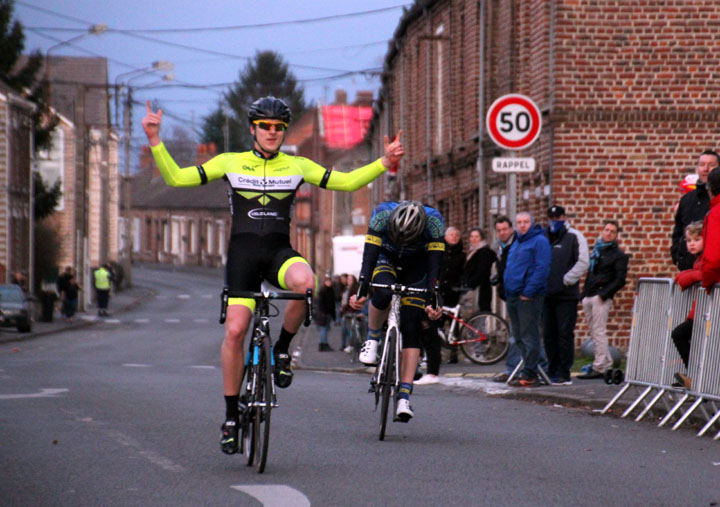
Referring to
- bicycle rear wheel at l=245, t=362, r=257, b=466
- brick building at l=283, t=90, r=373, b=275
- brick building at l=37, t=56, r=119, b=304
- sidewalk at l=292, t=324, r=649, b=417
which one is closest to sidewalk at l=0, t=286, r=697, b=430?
sidewalk at l=292, t=324, r=649, b=417

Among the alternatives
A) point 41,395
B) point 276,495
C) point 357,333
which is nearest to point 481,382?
point 41,395

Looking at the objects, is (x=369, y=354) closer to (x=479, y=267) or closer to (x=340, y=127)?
(x=479, y=267)

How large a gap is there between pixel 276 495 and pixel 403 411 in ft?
9.52

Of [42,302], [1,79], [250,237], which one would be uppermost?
[1,79]

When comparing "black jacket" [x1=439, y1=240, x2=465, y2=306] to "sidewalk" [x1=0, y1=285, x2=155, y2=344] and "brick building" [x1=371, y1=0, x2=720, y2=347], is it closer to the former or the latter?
"brick building" [x1=371, y1=0, x2=720, y2=347]

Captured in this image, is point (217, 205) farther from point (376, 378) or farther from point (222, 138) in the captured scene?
point (376, 378)

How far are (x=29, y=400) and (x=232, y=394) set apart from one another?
5023mm

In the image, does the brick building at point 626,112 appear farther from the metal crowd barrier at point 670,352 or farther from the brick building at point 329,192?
the brick building at point 329,192

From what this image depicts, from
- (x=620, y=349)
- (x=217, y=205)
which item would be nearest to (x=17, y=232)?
(x=620, y=349)

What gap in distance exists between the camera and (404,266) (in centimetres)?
1001

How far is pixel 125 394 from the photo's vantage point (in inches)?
522

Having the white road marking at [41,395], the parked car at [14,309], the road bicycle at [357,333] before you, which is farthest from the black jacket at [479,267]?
the parked car at [14,309]

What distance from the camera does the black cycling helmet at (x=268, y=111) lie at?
8.17 metres

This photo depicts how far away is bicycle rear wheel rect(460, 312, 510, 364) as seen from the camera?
776 inches
